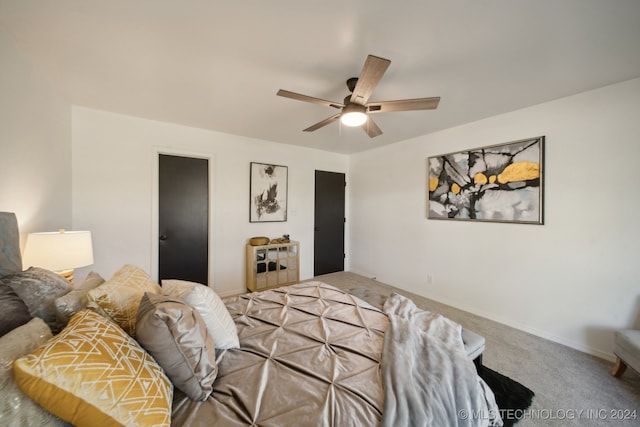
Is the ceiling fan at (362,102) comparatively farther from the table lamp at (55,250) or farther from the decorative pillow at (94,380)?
the table lamp at (55,250)

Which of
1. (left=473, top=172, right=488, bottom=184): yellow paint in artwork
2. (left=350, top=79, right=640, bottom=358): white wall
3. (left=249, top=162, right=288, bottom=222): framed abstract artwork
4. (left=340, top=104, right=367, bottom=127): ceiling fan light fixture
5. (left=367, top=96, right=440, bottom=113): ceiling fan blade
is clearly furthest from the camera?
(left=249, top=162, right=288, bottom=222): framed abstract artwork

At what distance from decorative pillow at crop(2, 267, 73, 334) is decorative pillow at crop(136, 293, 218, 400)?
1.44 feet

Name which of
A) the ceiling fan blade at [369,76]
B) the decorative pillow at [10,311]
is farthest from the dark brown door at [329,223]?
the decorative pillow at [10,311]

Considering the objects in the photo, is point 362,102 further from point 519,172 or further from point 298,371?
point 519,172

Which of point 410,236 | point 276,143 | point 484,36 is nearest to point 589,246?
point 410,236

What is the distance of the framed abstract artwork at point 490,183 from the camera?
101 inches

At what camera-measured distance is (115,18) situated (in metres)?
1.44

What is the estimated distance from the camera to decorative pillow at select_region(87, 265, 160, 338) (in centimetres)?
113

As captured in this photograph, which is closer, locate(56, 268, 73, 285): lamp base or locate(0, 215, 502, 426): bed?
locate(0, 215, 502, 426): bed

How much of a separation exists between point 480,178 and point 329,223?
2.62 meters

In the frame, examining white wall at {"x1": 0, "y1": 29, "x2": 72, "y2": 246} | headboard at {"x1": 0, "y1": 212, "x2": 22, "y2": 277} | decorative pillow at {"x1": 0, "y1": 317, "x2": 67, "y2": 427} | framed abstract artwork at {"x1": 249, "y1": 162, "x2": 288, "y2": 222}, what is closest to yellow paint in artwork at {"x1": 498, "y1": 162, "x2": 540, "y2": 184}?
framed abstract artwork at {"x1": 249, "y1": 162, "x2": 288, "y2": 222}

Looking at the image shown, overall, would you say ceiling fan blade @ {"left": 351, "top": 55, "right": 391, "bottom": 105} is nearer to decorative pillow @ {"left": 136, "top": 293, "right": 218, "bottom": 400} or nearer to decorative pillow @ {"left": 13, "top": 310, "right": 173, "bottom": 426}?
decorative pillow @ {"left": 136, "top": 293, "right": 218, "bottom": 400}

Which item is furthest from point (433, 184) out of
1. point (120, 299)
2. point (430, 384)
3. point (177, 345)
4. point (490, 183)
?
point (120, 299)

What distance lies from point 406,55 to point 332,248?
11.8 feet
